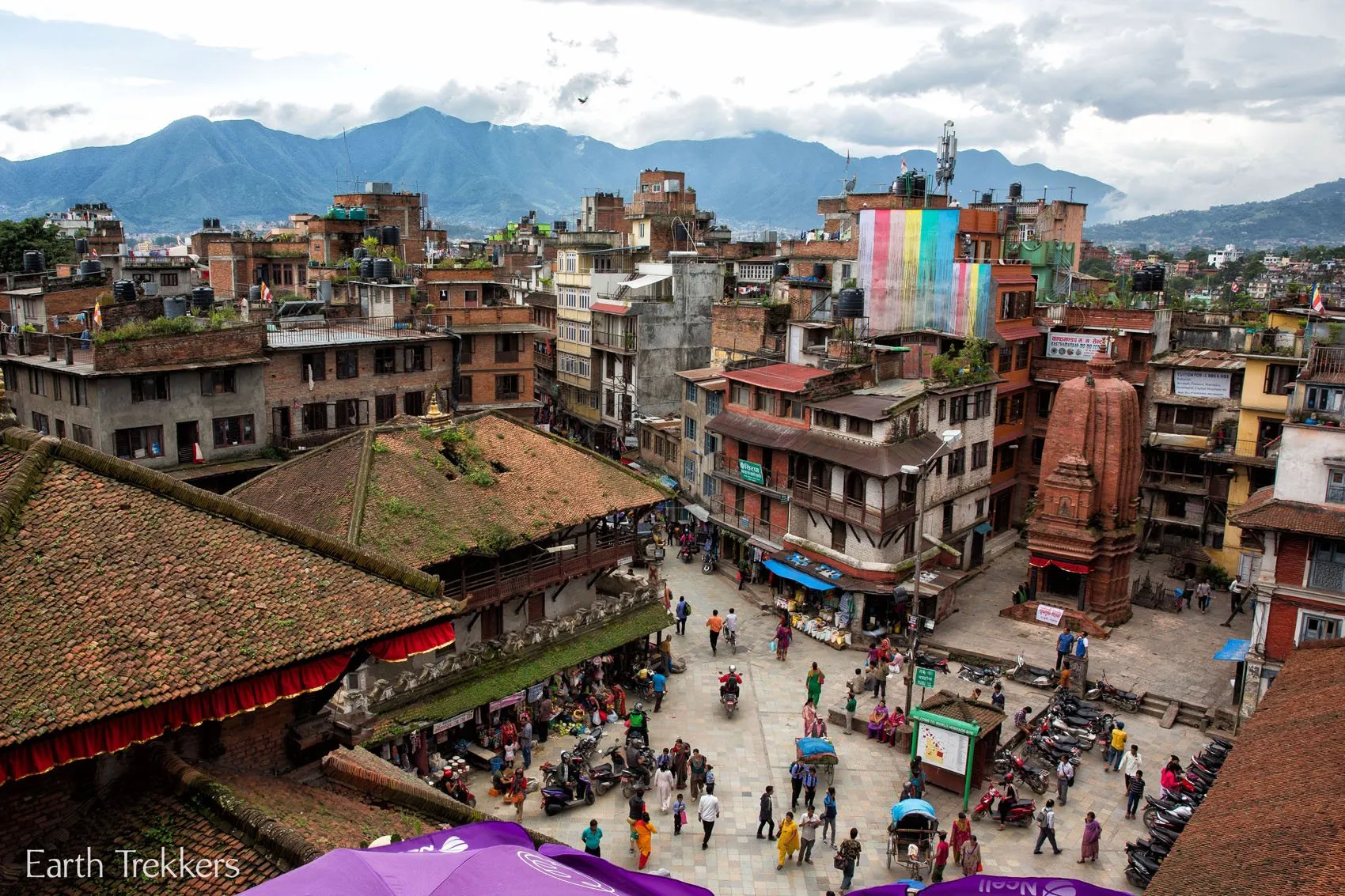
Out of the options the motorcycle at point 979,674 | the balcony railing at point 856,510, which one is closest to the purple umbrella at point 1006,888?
the motorcycle at point 979,674

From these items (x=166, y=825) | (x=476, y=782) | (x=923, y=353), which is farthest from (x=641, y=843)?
(x=923, y=353)

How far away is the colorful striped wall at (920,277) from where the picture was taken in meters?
50.9

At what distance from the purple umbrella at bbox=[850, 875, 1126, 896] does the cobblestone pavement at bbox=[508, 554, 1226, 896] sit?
23.2 ft

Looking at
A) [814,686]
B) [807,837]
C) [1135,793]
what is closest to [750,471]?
[814,686]

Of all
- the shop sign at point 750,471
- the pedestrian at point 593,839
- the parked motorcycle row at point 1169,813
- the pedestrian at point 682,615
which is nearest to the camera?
the pedestrian at point 593,839

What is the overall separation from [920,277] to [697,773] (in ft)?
111

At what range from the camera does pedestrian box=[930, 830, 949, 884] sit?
82.0ft

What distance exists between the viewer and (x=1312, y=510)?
31078mm

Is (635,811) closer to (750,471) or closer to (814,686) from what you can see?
(814,686)

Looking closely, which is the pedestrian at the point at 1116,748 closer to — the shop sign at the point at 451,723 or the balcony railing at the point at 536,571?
the balcony railing at the point at 536,571

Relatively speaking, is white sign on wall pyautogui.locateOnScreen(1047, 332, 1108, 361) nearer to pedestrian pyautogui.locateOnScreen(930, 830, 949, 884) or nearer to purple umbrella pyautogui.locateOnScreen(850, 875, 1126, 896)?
pedestrian pyautogui.locateOnScreen(930, 830, 949, 884)

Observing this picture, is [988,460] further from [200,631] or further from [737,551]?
[200,631]

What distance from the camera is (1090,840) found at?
25.6 metres

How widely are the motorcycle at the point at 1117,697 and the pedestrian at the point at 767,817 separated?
14666mm
